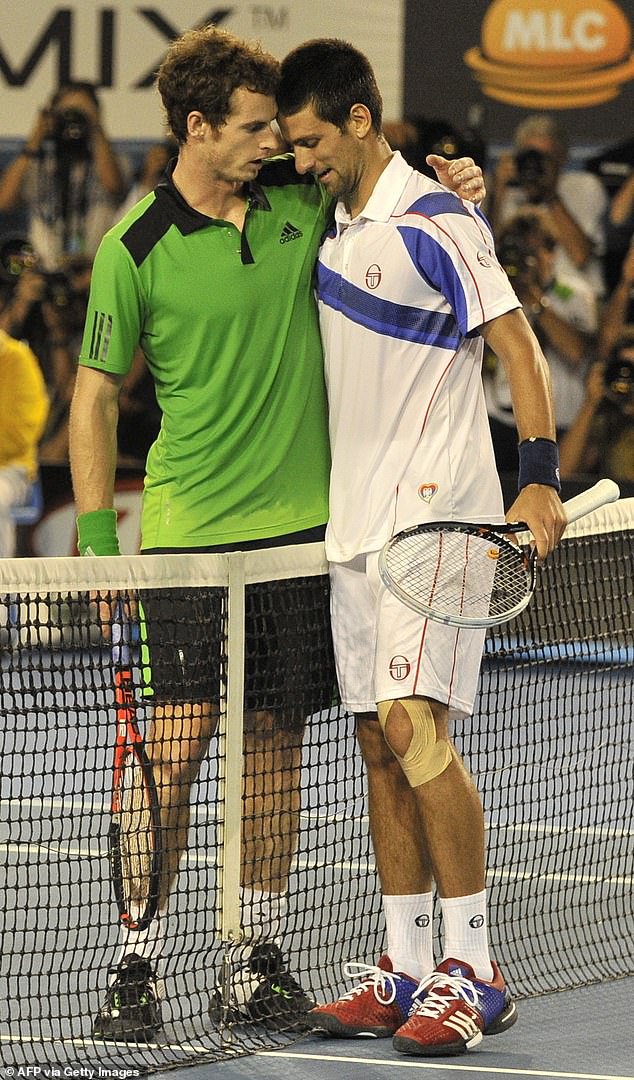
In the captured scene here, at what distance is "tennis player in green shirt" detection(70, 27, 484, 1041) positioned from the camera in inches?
153

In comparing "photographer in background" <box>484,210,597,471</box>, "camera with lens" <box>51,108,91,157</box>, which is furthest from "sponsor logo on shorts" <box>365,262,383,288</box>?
"camera with lens" <box>51,108,91,157</box>

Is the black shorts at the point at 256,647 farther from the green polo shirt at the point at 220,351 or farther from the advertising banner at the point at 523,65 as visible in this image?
the advertising banner at the point at 523,65

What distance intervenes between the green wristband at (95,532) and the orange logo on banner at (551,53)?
6.49m

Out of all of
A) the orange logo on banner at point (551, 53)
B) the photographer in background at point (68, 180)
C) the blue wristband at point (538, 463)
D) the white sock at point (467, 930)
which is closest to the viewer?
the blue wristband at point (538, 463)

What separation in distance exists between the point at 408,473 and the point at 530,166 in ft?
20.5

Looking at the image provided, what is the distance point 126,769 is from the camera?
3883mm

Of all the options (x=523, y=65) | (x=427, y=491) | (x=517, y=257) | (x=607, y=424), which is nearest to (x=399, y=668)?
(x=427, y=491)

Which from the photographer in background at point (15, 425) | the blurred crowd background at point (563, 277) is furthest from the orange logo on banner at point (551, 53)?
the photographer in background at point (15, 425)

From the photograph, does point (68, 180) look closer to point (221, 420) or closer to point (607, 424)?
point (607, 424)

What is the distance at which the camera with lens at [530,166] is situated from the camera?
9.66 meters

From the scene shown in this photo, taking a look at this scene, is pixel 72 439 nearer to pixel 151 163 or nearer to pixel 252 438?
pixel 252 438

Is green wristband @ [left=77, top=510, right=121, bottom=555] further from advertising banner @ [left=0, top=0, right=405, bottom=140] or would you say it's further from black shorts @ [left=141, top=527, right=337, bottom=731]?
advertising banner @ [left=0, top=0, right=405, bottom=140]

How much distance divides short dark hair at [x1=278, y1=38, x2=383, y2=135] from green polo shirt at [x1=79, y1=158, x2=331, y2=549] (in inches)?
10.9

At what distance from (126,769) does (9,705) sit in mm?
3935
